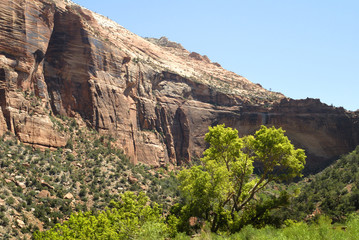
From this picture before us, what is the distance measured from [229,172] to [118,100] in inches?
1523

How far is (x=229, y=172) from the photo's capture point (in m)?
27.2

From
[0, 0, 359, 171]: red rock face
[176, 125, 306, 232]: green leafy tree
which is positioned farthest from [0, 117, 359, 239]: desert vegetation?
[0, 0, 359, 171]: red rock face

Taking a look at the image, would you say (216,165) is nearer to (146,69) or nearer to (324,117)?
(146,69)

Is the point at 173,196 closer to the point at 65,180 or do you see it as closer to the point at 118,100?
the point at 65,180

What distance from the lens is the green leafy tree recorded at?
26766 mm

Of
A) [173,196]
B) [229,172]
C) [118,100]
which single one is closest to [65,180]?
[173,196]

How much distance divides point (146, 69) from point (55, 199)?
42492 mm

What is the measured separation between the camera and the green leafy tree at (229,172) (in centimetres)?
2677

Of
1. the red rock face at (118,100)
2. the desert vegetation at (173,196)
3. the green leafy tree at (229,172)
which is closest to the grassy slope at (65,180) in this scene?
the desert vegetation at (173,196)

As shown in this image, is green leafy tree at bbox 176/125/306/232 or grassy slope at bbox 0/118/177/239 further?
grassy slope at bbox 0/118/177/239

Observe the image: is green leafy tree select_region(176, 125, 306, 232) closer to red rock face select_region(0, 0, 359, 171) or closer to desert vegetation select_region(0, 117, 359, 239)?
desert vegetation select_region(0, 117, 359, 239)

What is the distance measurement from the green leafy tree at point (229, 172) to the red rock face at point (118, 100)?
2685 cm

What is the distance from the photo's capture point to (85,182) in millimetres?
44344

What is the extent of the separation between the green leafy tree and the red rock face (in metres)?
26.9
